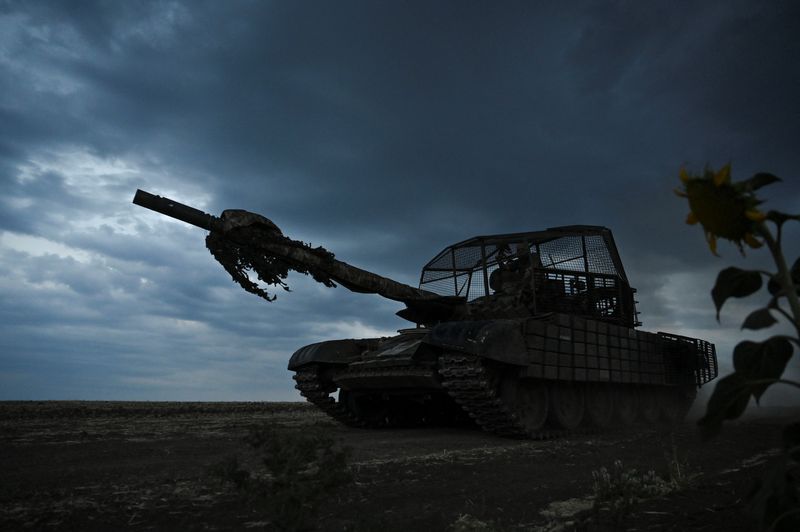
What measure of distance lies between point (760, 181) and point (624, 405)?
44.5 ft

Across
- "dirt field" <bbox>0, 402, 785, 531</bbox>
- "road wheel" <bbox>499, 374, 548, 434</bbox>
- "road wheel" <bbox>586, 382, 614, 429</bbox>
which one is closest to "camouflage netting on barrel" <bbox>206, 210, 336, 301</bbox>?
"dirt field" <bbox>0, 402, 785, 531</bbox>

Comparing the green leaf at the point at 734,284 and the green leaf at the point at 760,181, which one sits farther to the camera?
the green leaf at the point at 734,284

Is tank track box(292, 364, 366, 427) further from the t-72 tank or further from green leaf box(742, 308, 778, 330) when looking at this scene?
green leaf box(742, 308, 778, 330)

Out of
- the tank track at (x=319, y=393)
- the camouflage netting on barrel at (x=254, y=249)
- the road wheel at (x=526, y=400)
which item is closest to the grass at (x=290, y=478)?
the camouflage netting on barrel at (x=254, y=249)

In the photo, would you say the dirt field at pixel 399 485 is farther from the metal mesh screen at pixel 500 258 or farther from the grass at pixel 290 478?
the metal mesh screen at pixel 500 258

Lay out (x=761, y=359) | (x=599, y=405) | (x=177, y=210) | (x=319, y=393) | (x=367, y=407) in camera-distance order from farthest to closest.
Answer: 1. (x=599, y=405)
2. (x=367, y=407)
3. (x=319, y=393)
4. (x=177, y=210)
5. (x=761, y=359)

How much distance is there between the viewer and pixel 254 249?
8.53 m

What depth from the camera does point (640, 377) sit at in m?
13.3

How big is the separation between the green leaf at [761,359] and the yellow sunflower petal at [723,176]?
0.47 m

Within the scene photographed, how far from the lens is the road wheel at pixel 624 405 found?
44.3 ft

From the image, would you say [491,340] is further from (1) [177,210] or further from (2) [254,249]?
(1) [177,210]

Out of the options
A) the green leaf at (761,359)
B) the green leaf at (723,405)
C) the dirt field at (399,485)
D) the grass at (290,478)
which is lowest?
the dirt field at (399,485)

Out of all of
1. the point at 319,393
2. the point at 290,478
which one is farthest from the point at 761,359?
the point at 319,393

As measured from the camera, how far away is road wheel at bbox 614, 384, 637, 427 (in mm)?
13516
